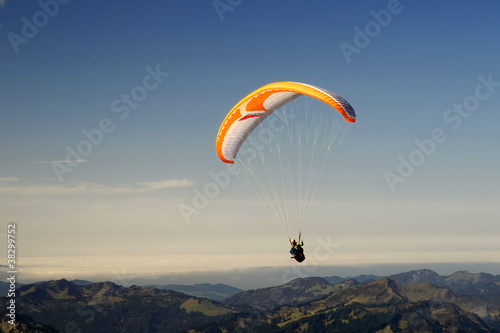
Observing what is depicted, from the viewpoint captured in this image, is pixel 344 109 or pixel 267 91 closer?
pixel 344 109

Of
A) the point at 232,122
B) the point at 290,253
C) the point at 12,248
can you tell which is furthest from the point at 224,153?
the point at 12,248

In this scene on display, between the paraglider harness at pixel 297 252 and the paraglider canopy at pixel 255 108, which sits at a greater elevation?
the paraglider canopy at pixel 255 108

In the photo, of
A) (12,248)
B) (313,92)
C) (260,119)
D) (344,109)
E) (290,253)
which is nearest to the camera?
(344,109)

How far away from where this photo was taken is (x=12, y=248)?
3302 inches

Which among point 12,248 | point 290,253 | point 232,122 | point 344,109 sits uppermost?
point 232,122

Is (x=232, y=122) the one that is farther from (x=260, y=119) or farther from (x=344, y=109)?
(x=344, y=109)

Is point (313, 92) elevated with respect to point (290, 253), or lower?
elevated

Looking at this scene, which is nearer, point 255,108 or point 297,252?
point 297,252

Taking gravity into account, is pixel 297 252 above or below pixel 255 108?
below

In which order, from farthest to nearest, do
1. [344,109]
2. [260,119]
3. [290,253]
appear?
[260,119] → [290,253] → [344,109]

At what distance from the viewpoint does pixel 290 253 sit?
52.9 m

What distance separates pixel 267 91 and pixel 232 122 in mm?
7841

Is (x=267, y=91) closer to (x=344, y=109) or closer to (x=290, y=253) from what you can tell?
(x=344, y=109)

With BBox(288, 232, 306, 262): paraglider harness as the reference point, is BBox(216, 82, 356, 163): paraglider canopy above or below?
above
